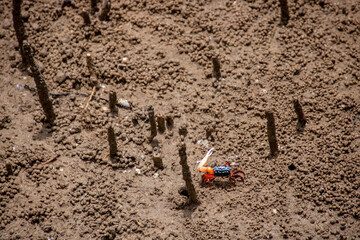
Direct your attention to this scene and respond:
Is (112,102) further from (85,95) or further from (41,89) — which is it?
(41,89)

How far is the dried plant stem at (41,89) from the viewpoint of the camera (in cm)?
445

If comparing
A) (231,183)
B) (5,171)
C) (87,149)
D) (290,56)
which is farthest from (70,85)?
(290,56)

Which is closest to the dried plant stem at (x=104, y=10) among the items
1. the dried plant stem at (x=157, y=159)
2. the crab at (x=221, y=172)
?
the dried plant stem at (x=157, y=159)

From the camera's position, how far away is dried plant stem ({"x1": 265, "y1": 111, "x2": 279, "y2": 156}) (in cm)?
434

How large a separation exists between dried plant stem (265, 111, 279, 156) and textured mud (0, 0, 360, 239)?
0.11 metres

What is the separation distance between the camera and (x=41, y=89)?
15.3 ft

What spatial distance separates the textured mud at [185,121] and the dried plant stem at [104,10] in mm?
79

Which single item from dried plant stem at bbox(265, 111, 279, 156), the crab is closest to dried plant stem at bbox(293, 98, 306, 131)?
dried plant stem at bbox(265, 111, 279, 156)

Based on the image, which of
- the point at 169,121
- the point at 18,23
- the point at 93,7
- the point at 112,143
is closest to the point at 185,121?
the point at 169,121

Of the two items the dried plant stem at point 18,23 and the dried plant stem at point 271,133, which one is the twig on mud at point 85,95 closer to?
the dried plant stem at point 18,23

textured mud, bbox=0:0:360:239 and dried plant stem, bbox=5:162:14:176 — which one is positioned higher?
textured mud, bbox=0:0:360:239

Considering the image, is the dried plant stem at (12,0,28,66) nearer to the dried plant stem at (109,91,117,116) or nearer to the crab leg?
the dried plant stem at (109,91,117,116)

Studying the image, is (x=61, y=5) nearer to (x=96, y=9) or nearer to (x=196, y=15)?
(x=96, y=9)

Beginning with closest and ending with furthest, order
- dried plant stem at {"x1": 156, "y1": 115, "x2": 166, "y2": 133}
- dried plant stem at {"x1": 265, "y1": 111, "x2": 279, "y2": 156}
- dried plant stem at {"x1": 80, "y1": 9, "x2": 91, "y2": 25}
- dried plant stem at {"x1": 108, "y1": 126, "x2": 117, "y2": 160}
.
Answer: dried plant stem at {"x1": 265, "y1": 111, "x2": 279, "y2": 156}
dried plant stem at {"x1": 108, "y1": 126, "x2": 117, "y2": 160}
dried plant stem at {"x1": 156, "y1": 115, "x2": 166, "y2": 133}
dried plant stem at {"x1": 80, "y1": 9, "x2": 91, "y2": 25}
